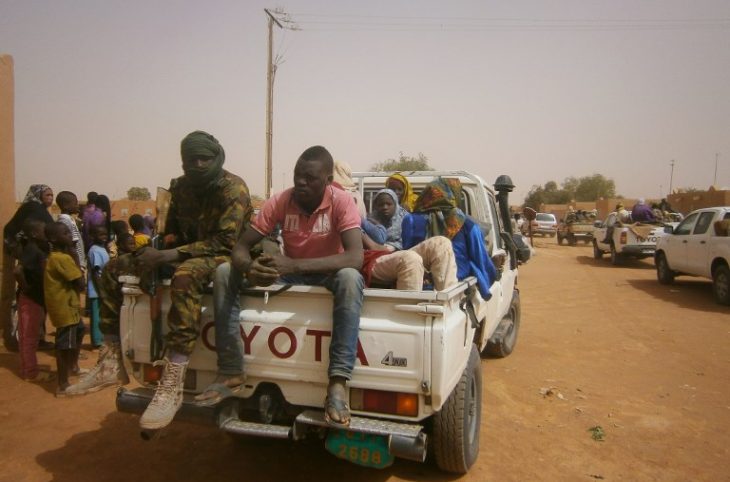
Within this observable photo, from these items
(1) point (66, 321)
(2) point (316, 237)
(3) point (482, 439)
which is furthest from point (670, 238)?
(1) point (66, 321)

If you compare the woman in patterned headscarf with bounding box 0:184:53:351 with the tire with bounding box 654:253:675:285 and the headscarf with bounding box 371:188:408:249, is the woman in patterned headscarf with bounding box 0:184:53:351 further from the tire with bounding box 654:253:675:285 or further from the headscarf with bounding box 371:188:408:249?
the tire with bounding box 654:253:675:285

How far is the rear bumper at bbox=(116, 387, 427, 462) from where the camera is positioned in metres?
2.48

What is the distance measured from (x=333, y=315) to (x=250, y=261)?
63cm

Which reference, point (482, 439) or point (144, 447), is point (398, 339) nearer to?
point (482, 439)

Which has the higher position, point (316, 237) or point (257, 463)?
point (316, 237)

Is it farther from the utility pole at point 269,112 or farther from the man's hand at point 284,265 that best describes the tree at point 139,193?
the man's hand at point 284,265

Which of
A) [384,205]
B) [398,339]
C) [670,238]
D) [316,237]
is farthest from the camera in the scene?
[670,238]

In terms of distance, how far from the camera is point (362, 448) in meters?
2.60

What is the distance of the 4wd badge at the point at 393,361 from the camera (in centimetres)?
258

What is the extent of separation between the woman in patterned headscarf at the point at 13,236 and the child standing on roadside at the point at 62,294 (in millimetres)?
1466

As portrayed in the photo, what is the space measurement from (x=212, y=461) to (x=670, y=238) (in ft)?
38.0

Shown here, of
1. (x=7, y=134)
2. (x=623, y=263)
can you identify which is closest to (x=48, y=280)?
(x=7, y=134)

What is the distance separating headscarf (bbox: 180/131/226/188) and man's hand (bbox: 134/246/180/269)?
0.53 metres

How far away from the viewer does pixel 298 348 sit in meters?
2.78
